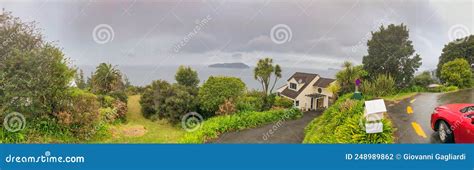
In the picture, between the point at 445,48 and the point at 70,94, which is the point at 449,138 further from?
the point at 70,94

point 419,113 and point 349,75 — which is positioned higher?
point 349,75

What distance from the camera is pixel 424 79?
5602mm

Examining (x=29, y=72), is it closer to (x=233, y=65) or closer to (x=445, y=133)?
(x=233, y=65)

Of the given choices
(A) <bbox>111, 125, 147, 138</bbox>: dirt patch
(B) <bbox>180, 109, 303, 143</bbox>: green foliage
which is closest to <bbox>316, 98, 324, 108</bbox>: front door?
(B) <bbox>180, 109, 303, 143</bbox>: green foliage

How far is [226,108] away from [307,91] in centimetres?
162

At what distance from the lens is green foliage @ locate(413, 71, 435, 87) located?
5580 mm

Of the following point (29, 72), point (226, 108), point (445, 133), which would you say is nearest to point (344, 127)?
point (445, 133)

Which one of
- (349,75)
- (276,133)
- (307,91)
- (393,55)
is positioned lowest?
(276,133)

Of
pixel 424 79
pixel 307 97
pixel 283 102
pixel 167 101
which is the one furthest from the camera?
pixel 283 102

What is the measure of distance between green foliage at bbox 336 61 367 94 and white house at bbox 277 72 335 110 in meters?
0.17

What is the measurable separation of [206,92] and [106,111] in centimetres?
193

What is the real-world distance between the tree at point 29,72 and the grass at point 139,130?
1281 millimetres

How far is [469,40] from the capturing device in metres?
5.41

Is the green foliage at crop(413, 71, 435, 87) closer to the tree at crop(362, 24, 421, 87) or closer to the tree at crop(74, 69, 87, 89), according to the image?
the tree at crop(362, 24, 421, 87)
